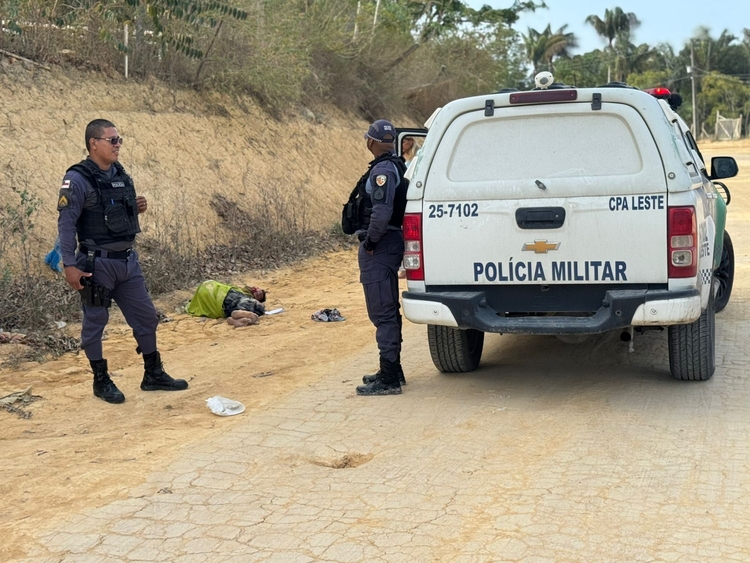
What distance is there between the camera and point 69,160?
11.8 metres

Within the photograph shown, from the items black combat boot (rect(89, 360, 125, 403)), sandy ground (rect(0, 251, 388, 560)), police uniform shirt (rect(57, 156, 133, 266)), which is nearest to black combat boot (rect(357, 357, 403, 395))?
sandy ground (rect(0, 251, 388, 560))

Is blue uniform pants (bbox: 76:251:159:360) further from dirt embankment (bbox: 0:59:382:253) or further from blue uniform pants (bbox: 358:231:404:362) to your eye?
dirt embankment (bbox: 0:59:382:253)

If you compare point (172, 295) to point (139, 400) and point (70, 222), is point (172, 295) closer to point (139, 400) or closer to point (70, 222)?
point (139, 400)

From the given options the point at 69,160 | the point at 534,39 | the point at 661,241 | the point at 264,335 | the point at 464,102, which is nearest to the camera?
the point at 661,241

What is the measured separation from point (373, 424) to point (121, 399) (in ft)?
6.32

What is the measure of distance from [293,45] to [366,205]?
11.1m

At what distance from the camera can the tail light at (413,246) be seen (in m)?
5.69

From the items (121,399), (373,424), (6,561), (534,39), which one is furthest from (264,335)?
(534,39)

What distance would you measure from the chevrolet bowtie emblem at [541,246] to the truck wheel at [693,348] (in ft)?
3.28

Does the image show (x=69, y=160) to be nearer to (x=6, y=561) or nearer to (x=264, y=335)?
(x=264, y=335)

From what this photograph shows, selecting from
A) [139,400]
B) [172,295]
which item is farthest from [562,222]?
[172,295]

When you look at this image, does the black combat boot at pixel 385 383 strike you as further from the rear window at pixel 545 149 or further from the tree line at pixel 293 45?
the tree line at pixel 293 45

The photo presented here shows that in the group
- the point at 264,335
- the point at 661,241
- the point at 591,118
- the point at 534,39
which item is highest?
the point at 534,39

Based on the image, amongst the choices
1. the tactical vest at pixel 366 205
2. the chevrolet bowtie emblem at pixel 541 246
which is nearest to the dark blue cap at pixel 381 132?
the tactical vest at pixel 366 205
